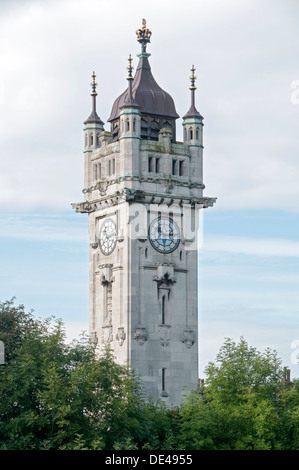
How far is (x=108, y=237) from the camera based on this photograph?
15550 centimetres

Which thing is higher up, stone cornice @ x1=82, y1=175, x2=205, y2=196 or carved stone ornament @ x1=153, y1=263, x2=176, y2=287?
stone cornice @ x1=82, y1=175, x2=205, y2=196

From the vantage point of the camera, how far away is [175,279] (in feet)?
506

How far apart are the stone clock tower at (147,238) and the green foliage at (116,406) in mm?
19390

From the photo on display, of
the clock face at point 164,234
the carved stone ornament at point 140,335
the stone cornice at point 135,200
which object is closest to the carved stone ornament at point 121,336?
the carved stone ornament at point 140,335

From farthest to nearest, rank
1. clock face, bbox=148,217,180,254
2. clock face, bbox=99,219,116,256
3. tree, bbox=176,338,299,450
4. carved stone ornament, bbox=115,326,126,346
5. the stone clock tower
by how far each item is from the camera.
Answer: clock face, bbox=99,219,116,256 < clock face, bbox=148,217,180,254 < the stone clock tower < carved stone ornament, bbox=115,326,126,346 < tree, bbox=176,338,299,450

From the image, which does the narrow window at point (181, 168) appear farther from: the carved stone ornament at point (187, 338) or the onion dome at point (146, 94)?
the carved stone ornament at point (187, 338)

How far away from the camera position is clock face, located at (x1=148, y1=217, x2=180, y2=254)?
503 ft

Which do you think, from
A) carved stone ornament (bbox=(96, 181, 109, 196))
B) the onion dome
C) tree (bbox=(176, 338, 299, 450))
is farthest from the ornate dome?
tree (bbox=(176, 338, 299, 450))

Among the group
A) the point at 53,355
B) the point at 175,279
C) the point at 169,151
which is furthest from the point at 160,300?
the point at 53,355

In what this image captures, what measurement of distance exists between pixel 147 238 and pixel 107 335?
31.1 feet

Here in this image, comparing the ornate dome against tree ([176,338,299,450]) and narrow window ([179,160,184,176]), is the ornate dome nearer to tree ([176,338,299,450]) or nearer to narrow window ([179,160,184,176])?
narrow window ([179,160,184,176])

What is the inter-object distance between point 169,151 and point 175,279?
38.9 ft

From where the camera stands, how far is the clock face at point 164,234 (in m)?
153

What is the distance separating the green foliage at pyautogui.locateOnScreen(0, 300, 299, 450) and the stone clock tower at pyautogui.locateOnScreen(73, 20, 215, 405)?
19390mm
